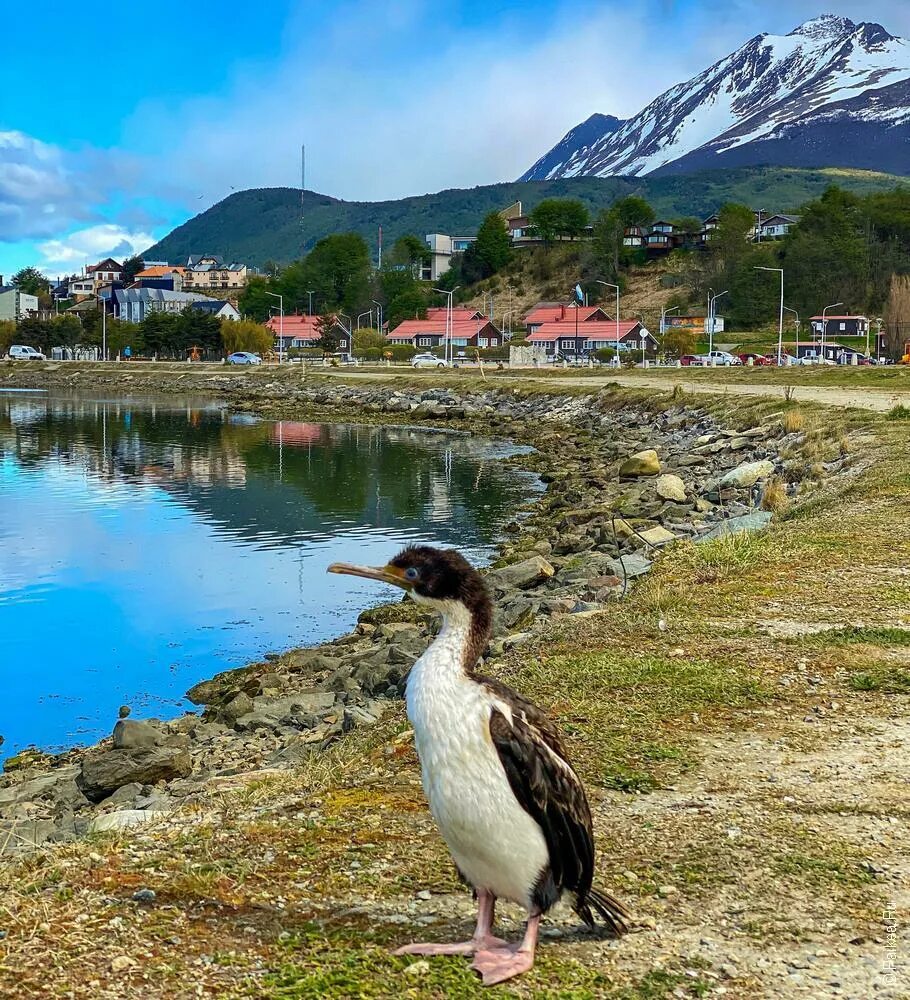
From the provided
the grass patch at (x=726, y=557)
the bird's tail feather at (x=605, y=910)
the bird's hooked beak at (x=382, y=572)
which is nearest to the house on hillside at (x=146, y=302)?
the grass patch at (x=726, y=557)

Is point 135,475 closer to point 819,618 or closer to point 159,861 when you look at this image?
point 819,618

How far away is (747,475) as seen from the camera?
23.7 metres

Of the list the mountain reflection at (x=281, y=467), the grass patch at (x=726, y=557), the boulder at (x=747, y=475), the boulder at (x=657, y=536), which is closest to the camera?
the grass patch at (x=726, y=557)

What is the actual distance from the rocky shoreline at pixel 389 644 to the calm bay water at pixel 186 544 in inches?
43.3

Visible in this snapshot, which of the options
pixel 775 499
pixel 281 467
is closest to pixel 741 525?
pixel 775 499

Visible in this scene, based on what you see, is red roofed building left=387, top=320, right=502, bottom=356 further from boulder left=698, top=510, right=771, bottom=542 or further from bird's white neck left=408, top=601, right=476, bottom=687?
bird's white neck left=408, top=601, right=476, bottom=687

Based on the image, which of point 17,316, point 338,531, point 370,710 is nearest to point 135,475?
point 338,531

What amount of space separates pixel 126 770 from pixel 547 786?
6.41 metres

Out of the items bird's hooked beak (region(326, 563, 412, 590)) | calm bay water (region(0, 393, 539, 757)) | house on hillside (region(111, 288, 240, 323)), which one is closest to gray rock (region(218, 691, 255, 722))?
calm bay water (region(0, 393, 539, 757))

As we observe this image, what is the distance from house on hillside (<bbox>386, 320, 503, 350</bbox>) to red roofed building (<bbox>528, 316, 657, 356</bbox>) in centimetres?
869

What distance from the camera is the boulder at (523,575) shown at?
1756 cm

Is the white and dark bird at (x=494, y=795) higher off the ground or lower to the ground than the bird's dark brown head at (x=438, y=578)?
lower

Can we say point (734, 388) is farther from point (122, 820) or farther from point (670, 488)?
point (122, 820)

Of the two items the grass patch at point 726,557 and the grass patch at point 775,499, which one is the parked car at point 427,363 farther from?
the grass patch at point 726,557
